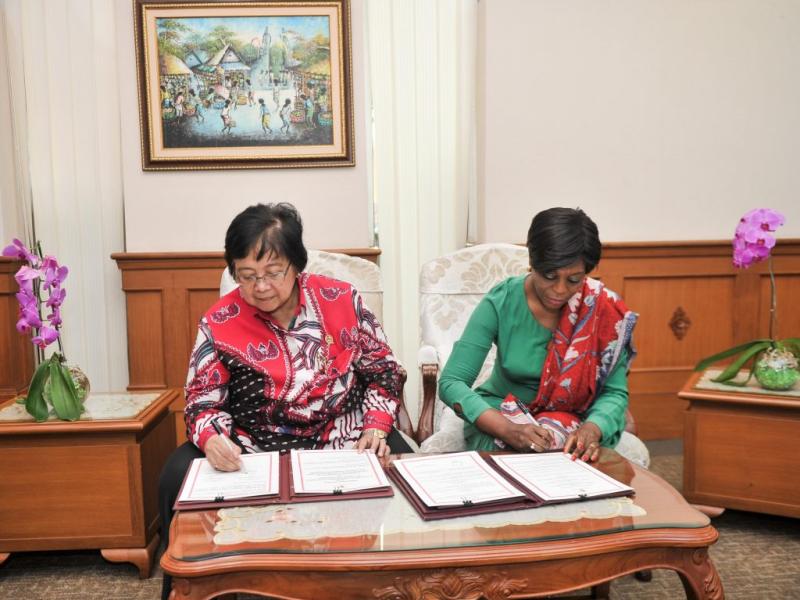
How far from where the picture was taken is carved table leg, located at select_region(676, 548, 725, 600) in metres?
1.19

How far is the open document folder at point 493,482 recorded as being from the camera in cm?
122

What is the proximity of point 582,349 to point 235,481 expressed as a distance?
1015 millimetres

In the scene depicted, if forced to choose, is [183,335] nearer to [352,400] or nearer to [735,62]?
[352,400]

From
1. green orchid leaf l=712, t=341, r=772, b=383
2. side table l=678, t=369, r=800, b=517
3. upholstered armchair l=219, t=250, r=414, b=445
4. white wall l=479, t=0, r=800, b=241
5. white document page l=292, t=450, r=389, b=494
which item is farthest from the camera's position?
white wall l=479, t=0, r=800, b=241

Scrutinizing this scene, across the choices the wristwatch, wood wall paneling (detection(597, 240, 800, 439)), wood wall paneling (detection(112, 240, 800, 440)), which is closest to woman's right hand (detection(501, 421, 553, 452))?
the wristwatch

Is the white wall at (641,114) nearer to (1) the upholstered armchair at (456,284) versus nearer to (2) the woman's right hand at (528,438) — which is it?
(1) the upholstered armchair at (456,284)

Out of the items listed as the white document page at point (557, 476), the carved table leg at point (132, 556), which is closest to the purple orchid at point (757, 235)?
the white document page at point (557, 476)

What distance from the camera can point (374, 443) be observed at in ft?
5.48

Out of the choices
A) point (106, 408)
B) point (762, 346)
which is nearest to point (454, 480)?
point (106, 408)

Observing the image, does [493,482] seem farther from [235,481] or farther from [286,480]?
[235,481]

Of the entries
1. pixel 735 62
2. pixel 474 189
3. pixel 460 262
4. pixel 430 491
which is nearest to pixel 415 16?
pixel 474 189

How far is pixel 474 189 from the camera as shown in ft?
11.6

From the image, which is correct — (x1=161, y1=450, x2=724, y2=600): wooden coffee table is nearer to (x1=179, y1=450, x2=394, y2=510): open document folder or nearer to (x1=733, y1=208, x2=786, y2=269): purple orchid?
(x1=179, y1=450, x2=394, y2=510): open document folder

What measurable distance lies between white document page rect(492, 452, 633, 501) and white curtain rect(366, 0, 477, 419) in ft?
6.60
